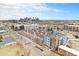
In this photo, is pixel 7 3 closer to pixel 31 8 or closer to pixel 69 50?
pixel 31 8

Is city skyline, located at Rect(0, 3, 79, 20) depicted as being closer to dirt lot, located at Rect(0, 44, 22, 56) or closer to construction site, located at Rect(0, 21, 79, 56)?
construction site, located at Rect(0, 21, 79, 56)

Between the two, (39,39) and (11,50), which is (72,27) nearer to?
(39,39)

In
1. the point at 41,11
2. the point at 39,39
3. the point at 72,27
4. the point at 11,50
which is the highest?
the point at 41,11

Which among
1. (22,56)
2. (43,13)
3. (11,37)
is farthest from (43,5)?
(22,56)

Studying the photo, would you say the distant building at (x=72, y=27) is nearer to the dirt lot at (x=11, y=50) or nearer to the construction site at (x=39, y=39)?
the construction site at (x=39, y=39)

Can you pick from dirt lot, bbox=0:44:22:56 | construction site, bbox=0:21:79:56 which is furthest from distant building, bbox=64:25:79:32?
dirt lot, bbox=0:44:22:56

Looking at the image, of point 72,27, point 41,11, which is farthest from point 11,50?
point 72,27

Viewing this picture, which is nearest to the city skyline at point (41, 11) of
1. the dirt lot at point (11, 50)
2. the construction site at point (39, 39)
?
the construction site at point (39, 39)
